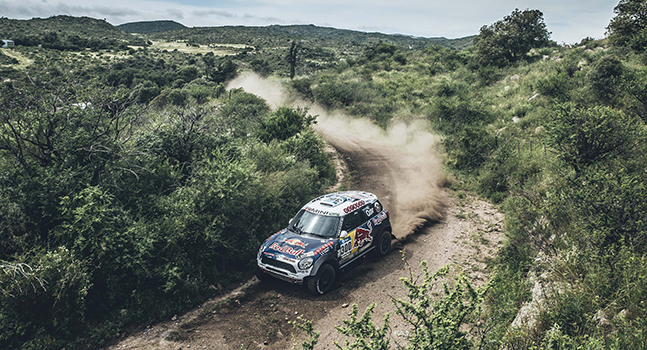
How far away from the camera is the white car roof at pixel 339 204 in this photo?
10.8 metres

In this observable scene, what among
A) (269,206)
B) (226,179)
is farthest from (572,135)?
(226,179)

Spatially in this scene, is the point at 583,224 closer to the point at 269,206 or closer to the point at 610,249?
the point at 610,249

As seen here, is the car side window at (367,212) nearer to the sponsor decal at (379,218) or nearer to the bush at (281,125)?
the sponsor decal at (379,218)

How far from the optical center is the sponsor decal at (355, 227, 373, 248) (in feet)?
35.1

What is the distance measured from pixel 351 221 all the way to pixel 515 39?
36.5m

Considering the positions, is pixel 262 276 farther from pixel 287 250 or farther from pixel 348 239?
pixel 348 239

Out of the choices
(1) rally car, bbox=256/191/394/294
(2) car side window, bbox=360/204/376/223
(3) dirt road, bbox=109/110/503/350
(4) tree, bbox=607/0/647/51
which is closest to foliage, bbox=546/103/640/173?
(3) dirt road, bbox=109/110/503/350

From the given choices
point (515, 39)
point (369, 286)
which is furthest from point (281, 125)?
point (515, 39)

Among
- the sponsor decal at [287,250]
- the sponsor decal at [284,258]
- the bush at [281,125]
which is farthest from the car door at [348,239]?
the bush at [281,125]

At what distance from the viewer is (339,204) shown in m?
11.1

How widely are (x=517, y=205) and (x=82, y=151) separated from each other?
13464 millimetres

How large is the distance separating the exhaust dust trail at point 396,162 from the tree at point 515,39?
17.0 metres

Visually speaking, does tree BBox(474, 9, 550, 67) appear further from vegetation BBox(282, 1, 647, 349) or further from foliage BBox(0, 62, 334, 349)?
foliage BBox(0, 62, 334, 349)

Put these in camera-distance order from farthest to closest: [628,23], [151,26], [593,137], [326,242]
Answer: [151,26], [628,23], [593,137], [326,242]
